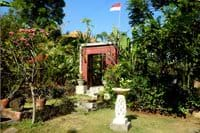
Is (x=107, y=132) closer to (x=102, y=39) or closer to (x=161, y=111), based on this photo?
(x=161, y=111)

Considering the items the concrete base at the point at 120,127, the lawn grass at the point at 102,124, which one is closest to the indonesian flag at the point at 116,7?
the lawn grass at the point at 102,124

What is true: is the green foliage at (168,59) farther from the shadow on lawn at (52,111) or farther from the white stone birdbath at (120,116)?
the white stone birdbath at (120,116)

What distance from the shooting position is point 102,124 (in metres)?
9.98

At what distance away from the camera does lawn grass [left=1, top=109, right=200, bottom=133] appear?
30.7 ft

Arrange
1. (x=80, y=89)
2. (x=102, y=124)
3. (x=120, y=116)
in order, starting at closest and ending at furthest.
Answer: (x=120, y=116) → (x=102, y=124) → (x=80, y=89)

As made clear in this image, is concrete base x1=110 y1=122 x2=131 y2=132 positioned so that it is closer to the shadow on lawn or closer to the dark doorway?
the shadow on lawn

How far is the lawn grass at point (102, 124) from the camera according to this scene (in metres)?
9.34

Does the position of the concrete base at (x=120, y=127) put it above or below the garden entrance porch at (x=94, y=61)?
below

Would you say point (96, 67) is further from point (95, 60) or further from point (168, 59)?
point (168, 59)

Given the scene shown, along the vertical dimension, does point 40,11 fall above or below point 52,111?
above

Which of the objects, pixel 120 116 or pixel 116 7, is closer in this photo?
pixel 120 116

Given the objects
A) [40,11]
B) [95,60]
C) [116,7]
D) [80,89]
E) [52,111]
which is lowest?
[52,111]

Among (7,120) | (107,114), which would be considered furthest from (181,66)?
(7,120)

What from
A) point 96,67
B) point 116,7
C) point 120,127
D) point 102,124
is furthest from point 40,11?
point 120,127
